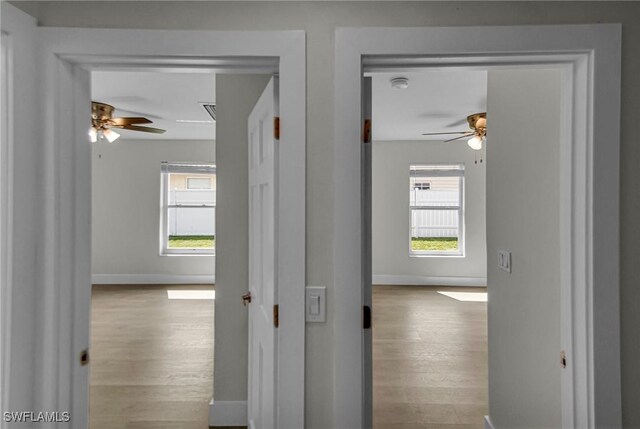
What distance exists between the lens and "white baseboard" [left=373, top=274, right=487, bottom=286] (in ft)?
20.5

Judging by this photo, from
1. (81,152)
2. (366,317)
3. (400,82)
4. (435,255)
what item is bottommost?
(435,255)

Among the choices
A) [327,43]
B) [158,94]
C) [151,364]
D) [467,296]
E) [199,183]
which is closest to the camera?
[327,43]

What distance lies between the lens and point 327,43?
1291 millimetres

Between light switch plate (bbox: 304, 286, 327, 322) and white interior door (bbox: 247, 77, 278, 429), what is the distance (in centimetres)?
14

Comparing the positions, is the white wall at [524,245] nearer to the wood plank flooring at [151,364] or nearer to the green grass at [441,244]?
the wood plank flooring at [151,364]

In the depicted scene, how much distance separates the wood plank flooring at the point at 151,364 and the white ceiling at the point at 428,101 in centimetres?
280

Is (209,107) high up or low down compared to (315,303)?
up

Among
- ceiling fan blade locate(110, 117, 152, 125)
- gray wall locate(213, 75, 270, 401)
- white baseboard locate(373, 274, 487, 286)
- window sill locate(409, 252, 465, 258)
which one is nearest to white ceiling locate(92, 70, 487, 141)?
ceiling fan blade locate(110, 117, 152, 125)

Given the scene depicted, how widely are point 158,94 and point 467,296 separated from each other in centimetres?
488

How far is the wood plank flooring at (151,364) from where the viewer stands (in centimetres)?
239

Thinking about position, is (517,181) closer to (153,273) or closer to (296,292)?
(296,292)

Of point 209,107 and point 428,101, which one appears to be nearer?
point 428,101

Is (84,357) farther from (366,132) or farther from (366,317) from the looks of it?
(366,132)

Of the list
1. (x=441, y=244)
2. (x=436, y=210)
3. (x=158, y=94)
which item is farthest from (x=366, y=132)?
(x=441, y=244)
